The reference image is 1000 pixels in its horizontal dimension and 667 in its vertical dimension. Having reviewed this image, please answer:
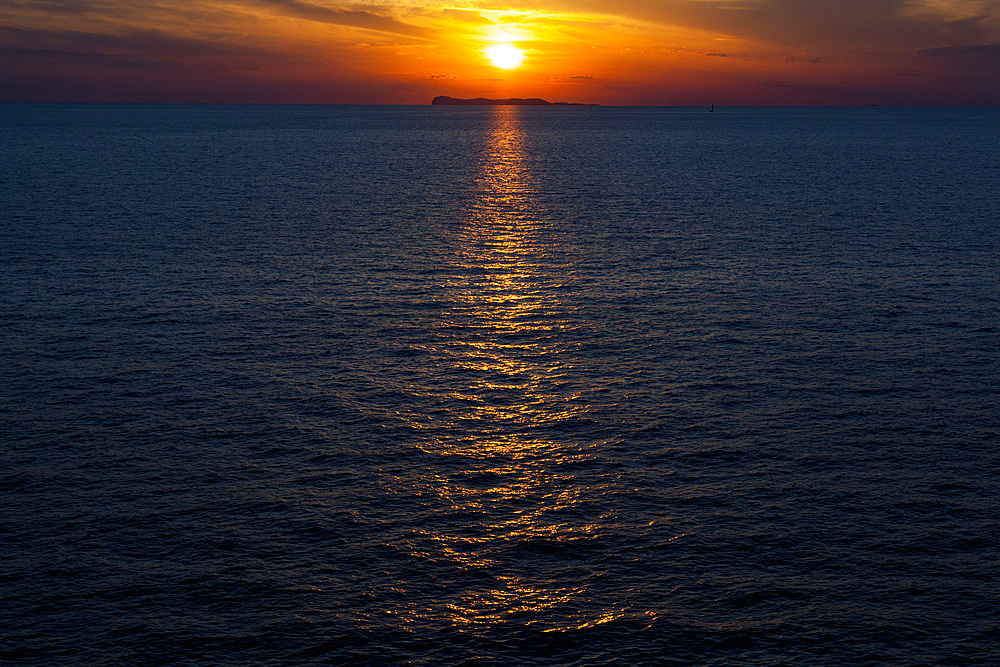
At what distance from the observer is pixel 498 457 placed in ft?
139

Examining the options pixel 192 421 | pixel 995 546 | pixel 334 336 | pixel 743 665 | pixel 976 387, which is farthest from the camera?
pixel 334 336

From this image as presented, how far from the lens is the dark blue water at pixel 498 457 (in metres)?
29.5

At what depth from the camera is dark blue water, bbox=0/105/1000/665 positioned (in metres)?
29.5

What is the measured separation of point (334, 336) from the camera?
6059cm

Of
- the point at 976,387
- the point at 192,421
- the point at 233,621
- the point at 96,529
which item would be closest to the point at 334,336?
the point at 192,421

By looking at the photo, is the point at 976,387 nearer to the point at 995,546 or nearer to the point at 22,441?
the point at 995,546

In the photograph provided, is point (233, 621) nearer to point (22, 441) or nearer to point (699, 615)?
point (699, 615)

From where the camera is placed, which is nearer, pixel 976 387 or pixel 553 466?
pixel 553 466

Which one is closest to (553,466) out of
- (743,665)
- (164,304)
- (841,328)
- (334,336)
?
(743,665)

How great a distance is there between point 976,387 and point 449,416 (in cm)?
3097

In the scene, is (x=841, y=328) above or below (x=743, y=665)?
above

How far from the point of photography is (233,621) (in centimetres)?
2948

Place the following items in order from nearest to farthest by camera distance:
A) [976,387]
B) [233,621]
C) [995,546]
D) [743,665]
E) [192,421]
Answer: [743,665]
[233,621]
[995,546]
[192,421]
[976,387]

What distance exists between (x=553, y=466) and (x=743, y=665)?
15523 millimetres
